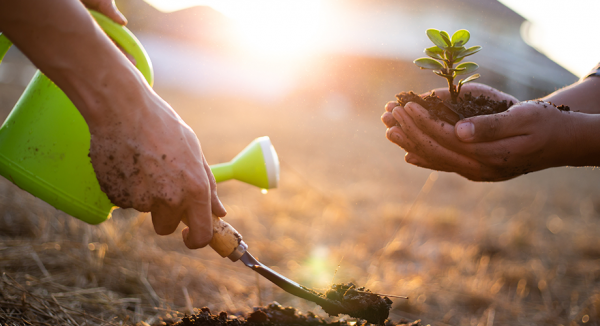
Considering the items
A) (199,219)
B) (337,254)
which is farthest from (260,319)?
(337,254)

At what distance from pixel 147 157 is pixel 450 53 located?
930mm

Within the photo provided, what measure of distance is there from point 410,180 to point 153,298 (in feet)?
13.5

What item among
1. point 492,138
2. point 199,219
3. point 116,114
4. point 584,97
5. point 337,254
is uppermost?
point 584,97

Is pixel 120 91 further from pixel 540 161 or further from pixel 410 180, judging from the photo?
pixel 410 180

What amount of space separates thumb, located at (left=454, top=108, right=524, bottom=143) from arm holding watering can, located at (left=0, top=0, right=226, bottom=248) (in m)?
0.74

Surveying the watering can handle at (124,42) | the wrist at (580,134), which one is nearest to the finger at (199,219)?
the watering can handle at (124,42)

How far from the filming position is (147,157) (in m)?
0.64

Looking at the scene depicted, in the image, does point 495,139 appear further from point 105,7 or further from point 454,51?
point 105,7

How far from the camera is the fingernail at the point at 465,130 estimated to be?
2.97ft

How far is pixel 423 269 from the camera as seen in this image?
2088mm

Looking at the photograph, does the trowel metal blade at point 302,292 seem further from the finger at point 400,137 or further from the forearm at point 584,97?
the forearm at point 584,97

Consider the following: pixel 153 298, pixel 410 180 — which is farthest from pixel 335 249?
pixel 410 180

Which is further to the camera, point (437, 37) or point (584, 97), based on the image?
point (584, 97)

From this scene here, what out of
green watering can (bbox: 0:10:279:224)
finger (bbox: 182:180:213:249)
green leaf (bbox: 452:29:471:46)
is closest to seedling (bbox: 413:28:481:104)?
green leaf (bbox: 452:29:471:46)
